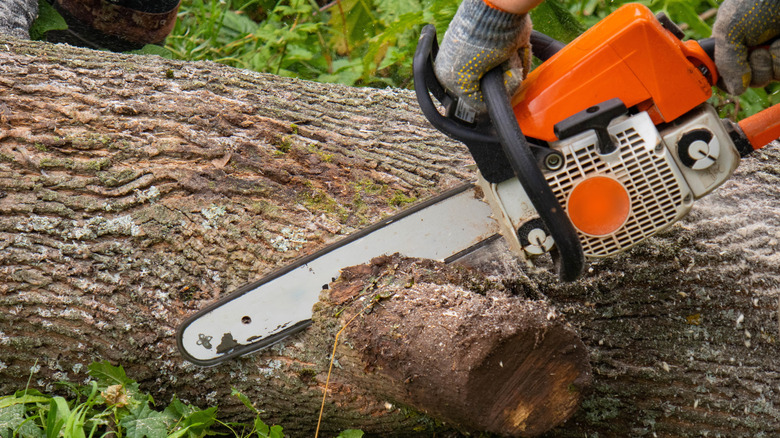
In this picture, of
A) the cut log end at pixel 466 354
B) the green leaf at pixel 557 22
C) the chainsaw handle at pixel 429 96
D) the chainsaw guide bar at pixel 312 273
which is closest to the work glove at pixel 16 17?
the chainsaw guide bar at pixel 312 273

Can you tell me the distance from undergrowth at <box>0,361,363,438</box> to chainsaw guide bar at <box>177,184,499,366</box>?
16cm

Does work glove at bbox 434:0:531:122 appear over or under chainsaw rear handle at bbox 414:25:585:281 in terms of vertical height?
over

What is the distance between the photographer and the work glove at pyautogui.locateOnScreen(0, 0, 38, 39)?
249 cm

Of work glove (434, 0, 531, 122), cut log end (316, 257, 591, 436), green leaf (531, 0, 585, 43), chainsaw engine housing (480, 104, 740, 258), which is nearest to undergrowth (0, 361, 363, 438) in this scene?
cut log end (316, 257, 591, 436)

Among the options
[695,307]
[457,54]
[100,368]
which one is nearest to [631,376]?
[695,307]

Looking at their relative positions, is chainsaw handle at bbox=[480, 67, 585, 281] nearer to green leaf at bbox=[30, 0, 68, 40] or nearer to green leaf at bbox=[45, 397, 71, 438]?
green leaf at bbox=[45, 397, 71, 438]

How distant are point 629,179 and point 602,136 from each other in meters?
0.12

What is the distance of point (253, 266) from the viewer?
1.76 metres

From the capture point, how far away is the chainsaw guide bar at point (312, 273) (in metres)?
1.70

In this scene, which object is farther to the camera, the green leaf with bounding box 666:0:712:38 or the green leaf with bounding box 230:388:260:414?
the green leaf with bounding box 666:0:712:38

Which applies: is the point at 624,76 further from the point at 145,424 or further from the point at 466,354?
the point at 145,424

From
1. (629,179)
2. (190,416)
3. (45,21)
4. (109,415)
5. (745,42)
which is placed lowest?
(109,415)

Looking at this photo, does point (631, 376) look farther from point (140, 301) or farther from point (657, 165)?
point (140, 301)

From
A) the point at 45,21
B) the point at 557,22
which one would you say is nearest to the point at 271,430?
the point at 557,22
